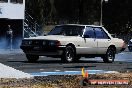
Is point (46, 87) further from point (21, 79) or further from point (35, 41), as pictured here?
point (35, 41)

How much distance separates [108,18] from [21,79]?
69.0m

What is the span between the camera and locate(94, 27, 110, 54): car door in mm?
20852

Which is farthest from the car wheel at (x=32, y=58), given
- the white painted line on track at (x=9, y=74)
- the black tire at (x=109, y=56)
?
the white painted line on track at (x=9, y=74)

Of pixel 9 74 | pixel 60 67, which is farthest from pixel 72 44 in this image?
pixel 9 74

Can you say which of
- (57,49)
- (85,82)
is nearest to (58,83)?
(85,82)

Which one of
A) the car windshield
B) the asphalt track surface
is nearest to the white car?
the car windshield

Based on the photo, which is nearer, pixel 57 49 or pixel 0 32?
pixel 57 49

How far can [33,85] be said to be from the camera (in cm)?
1027

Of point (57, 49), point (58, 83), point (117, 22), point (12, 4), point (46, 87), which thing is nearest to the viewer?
point (46, 87)

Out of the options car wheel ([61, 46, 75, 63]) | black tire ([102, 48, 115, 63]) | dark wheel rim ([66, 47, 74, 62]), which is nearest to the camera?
car wheel ([61, 46, 75, 63])

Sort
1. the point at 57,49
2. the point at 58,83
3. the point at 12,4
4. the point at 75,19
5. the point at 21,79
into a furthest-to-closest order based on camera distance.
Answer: the point at 75,19 → the point at 12,4 → the point at 57,49 → the point at 21,79 → the point at 58,83

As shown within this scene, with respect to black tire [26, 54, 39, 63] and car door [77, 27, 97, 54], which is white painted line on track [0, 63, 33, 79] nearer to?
black tire [26, 54, 39, 63]

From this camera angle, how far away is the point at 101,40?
21.0 m

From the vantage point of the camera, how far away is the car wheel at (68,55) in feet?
63.3
